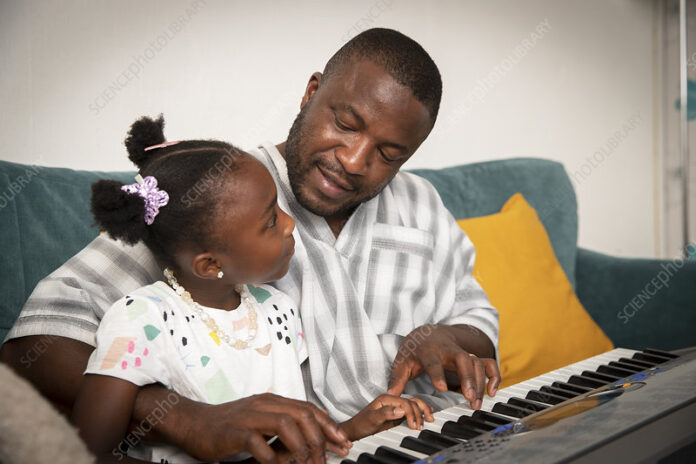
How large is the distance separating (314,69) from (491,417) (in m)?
1.55

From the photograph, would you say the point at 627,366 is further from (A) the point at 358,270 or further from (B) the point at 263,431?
(B) the point at 263,431

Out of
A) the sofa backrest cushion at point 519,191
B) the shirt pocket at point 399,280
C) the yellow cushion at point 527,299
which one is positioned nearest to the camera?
the shirt pocket at point 399,280

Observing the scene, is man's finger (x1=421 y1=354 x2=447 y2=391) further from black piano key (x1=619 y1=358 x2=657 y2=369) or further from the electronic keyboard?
black piano key (x1=619 y1=358 x2=657 y2=369)

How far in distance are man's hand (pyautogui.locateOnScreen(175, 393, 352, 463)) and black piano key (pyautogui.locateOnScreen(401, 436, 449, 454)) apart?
89 millimetres

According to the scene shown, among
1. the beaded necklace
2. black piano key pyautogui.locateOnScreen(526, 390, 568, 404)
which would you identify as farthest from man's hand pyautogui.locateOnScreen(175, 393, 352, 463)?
black piano key pyautogui.locateOnScreen(526, 390, 568, 404)

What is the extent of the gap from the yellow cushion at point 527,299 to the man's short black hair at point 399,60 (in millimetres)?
740

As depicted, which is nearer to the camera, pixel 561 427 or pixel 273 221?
pixel 561 427

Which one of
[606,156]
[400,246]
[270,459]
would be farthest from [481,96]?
[270,459]

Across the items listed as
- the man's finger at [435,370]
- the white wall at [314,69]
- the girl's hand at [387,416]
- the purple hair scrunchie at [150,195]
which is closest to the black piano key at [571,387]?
the man's finger at [435,370]

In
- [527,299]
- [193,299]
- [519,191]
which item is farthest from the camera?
[519,191]

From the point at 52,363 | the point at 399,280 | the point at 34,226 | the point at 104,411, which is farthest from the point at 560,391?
the point at 34,226

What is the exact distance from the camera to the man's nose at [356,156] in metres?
1.39

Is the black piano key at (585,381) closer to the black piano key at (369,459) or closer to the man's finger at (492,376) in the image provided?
the man's finger at (492,376)

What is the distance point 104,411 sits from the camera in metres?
0.96
